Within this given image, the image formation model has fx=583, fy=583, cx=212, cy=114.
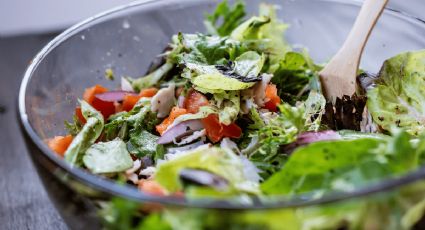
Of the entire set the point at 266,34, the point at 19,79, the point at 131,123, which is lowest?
the point at 19,79

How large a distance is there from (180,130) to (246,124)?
0.50 feet

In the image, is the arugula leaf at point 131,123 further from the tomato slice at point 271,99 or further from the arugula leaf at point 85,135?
the tomato slice at point 271,99

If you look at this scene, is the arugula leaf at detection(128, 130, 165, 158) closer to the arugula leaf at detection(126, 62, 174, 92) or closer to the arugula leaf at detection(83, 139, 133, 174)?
the arugula leaf at detection(83, 139, 133, 174)

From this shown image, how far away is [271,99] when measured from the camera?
4.36ft

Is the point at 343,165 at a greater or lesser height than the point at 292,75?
greater

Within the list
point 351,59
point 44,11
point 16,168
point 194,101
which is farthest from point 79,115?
point 44,11

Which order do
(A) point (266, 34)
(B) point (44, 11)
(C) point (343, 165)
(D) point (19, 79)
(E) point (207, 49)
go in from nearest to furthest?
(C) point (343, 165) < (E) point (207, 49) < (A) point (266, 34) < (D) point (19, 79) < (B) point (44, 11)

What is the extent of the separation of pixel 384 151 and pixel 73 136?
716 mm

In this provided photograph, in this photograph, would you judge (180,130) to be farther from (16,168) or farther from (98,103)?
(16,168)

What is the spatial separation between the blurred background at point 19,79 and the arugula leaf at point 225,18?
7cm

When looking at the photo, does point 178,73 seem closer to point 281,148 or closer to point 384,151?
point 281,148

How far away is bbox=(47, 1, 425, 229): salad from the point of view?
34.4 inches

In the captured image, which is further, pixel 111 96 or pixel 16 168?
pixel 16 168

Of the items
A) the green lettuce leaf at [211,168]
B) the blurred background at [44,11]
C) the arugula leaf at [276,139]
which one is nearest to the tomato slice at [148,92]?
the arugula leaf at [276,139]
